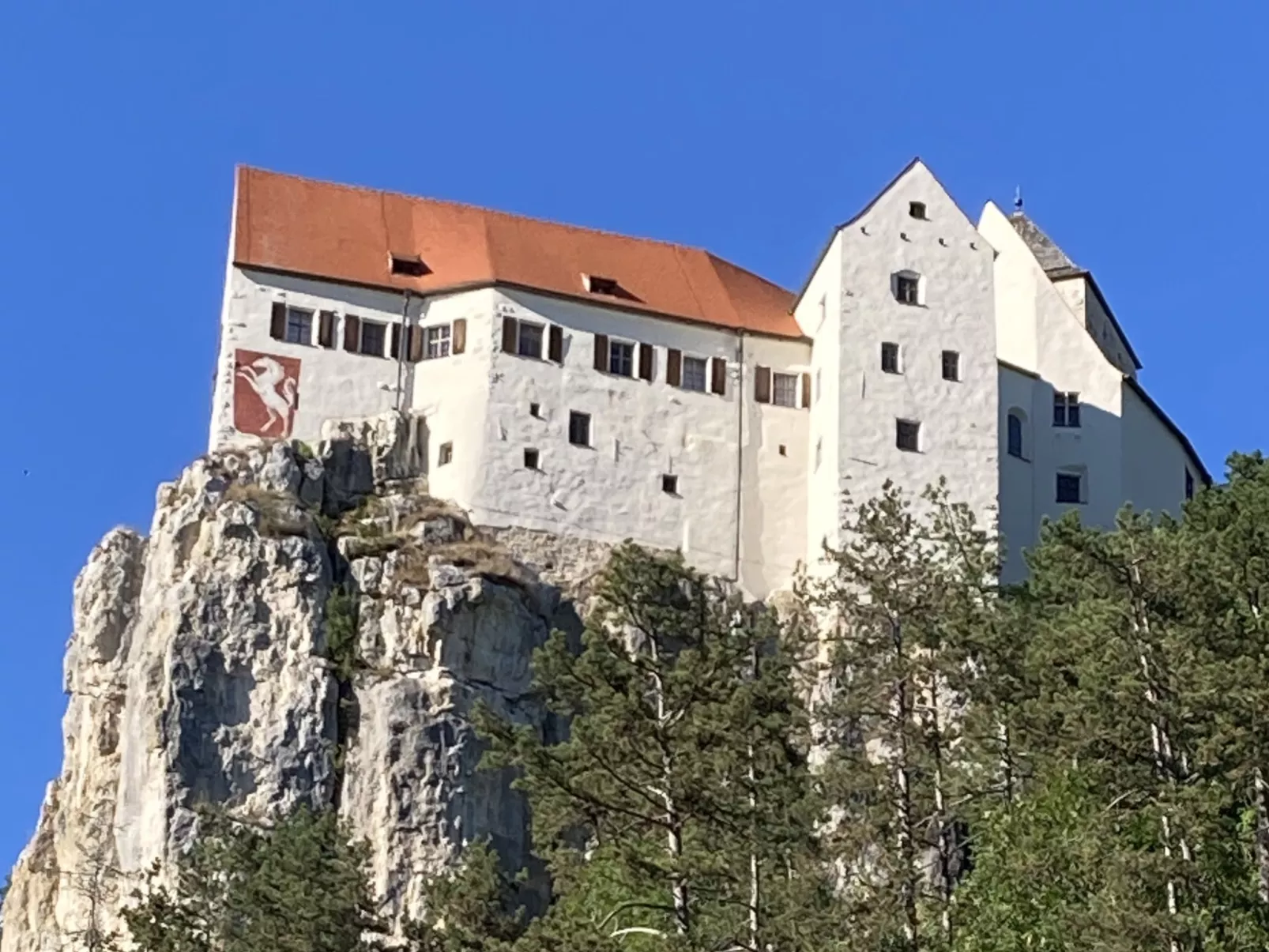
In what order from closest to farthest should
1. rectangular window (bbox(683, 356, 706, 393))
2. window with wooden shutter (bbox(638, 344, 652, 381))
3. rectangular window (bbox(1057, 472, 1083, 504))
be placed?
window with wooden shutter (bbox(638, 344, 652, 381))
rectangular window (bbox(683, 356, 706, 393))
rectangular window (bbox(1057, 472, 1083, 504))

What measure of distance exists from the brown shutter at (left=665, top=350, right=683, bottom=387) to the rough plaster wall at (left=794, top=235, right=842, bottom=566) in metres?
3.22

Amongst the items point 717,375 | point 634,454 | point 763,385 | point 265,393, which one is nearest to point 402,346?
point 265,393

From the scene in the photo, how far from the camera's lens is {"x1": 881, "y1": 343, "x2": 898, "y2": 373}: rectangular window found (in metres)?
61.3

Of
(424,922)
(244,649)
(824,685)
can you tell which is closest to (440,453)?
(244,649)

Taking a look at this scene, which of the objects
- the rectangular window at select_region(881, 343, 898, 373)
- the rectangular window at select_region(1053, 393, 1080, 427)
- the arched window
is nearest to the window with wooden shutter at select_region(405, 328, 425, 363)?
the rectangular window at select_region(881, 343, 898, 373)

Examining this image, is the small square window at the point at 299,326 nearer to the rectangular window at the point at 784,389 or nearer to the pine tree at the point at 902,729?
the rectangular window at the point at 784,389

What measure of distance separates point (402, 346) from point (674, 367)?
21.1ft

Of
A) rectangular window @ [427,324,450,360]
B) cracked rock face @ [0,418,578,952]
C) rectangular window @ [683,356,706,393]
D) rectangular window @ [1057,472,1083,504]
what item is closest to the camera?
cracked rock face @ [0,418,578,952]

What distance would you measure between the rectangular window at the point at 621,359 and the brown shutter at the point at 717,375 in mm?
1957

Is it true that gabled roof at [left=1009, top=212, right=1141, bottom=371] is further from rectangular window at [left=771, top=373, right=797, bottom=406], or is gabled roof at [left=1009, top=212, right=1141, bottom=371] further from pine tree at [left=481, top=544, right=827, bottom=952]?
pine tree at [left=481, top=544, right=827, bottom=952]

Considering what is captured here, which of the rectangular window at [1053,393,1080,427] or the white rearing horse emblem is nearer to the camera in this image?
the white rearing horse emblem

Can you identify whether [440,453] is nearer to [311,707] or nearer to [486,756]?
[311,707]

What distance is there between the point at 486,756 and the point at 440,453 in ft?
79.4

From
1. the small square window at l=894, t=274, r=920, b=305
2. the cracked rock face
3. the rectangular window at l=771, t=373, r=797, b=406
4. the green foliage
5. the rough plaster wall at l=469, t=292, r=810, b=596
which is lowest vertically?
the green foliage
